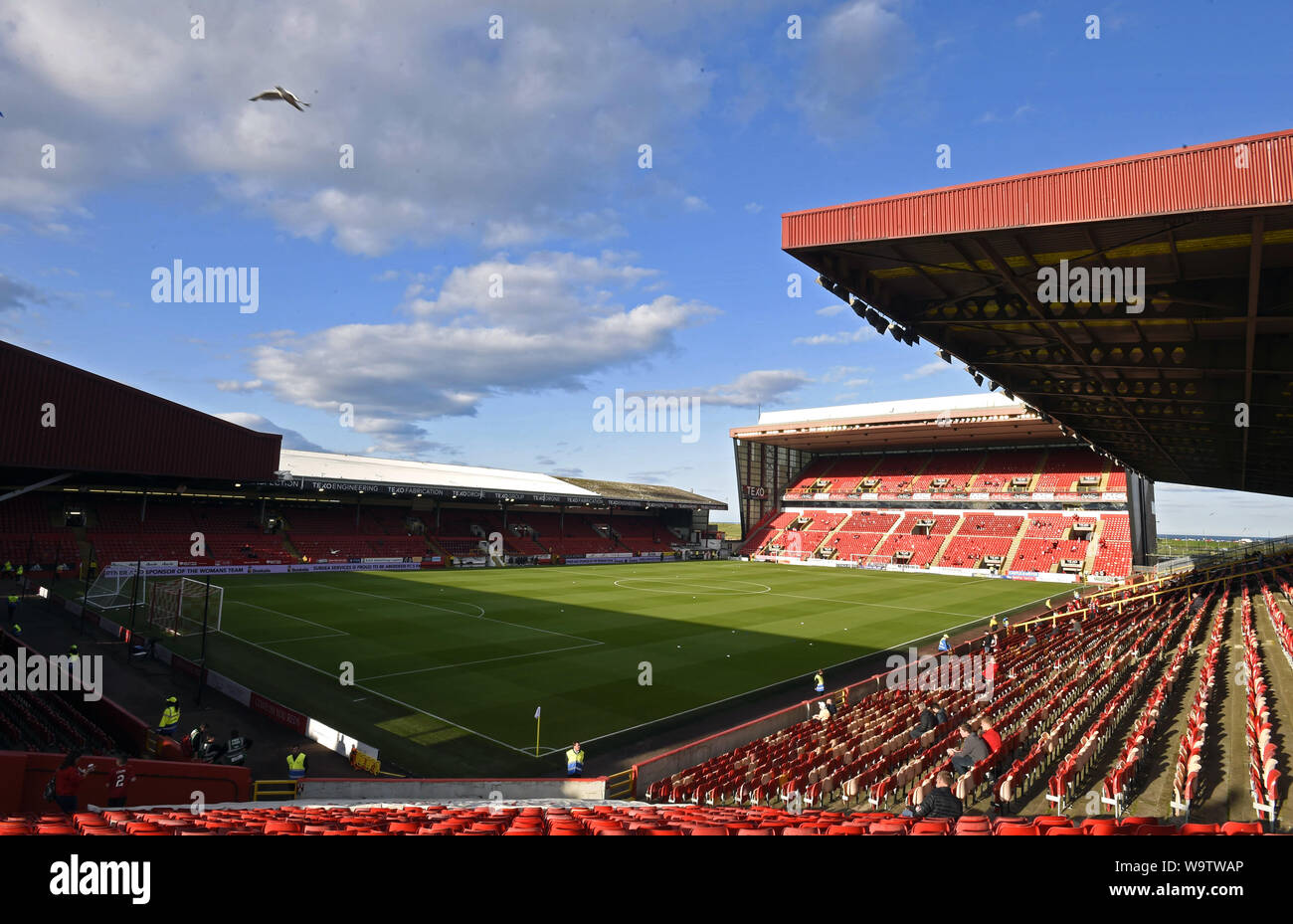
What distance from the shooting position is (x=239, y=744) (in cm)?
1593

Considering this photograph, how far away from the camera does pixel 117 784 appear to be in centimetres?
1156

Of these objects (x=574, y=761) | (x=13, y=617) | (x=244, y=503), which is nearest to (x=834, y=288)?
(x=574, y=761)

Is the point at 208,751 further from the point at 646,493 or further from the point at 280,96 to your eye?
the point at 646,493

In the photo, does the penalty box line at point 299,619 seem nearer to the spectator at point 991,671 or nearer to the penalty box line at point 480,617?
the penalty box line at point 480,617

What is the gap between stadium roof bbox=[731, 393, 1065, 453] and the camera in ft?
222

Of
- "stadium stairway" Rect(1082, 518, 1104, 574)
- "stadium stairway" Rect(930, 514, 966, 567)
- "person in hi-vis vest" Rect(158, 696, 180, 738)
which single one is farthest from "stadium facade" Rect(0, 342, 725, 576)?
"stadium stairway" Rect(1082, 518, 1104, 574)

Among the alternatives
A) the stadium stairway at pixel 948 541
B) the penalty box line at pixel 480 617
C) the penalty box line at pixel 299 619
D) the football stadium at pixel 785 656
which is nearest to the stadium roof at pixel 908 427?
the stadium stairway at pixel 948 541

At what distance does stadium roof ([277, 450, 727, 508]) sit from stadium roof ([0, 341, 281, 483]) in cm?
2397

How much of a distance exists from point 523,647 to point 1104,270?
2402 cm

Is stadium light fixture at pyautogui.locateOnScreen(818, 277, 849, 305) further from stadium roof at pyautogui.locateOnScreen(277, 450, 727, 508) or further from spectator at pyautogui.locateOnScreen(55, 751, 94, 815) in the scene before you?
stadium roof at pyautogui.locateOnScreen(277, 450, 727, 508)

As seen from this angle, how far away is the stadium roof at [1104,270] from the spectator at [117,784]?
15.8m

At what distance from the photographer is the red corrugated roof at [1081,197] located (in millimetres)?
10250
